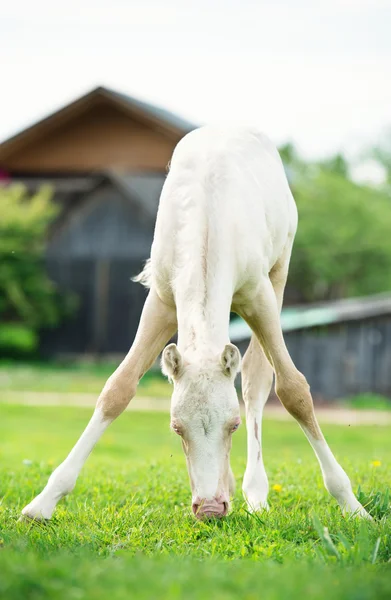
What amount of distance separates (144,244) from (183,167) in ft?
53.6

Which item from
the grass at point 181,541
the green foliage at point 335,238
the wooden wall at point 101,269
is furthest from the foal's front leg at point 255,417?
the green foliage at point 335,238

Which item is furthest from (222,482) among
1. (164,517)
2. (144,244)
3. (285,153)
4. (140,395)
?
(285,153)

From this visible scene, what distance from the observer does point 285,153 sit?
35438 mm

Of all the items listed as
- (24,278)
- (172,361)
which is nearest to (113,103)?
(24,278)

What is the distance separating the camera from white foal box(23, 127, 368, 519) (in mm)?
4336

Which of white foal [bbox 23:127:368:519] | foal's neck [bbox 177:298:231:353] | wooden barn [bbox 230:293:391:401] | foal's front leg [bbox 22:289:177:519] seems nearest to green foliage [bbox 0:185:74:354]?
wooden barn [bbox 230:293:391:401]

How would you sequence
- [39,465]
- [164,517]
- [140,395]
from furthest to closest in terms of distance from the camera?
[140,395]
[39,465]
[164,517]

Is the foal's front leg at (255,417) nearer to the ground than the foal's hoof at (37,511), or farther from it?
farther from it

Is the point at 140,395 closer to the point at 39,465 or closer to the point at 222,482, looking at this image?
the point at 39,465

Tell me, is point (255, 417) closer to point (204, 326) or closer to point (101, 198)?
point (204, 326)

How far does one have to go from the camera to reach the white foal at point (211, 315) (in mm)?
4336

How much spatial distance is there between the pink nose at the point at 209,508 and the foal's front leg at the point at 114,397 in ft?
2.82

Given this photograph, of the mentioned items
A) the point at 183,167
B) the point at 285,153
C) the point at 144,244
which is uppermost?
the point at 285,153

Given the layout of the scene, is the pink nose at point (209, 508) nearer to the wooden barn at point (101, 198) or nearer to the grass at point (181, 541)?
the grass at point (181, 541)
